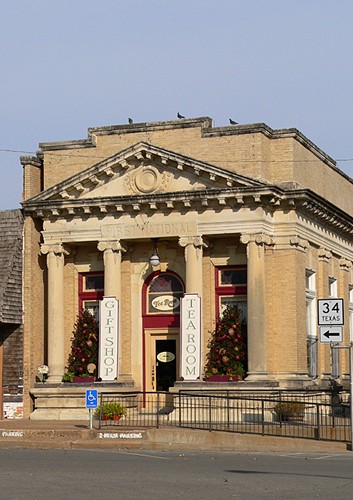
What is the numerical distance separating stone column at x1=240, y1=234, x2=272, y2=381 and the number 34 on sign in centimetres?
879

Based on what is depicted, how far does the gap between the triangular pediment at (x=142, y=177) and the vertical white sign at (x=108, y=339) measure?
361cm

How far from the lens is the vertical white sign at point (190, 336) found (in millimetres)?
35625

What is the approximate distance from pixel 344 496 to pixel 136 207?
2127cm

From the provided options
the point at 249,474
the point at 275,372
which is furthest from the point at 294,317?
the point at 249,474

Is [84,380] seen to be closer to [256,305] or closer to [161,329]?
[161,329]

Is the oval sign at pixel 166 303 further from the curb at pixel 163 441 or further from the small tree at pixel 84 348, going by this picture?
the curb at pixel 163 441

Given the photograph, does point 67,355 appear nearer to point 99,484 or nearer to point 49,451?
point 49,451

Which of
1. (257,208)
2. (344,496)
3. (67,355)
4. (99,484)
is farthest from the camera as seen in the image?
(67,355)

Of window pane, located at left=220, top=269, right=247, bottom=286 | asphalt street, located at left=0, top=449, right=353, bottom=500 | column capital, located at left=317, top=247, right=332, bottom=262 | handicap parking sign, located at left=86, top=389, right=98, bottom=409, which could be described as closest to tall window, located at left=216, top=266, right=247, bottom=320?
window pane, located at left=220, top=269, right=247, bottom=286

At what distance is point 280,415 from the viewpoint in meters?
28.5

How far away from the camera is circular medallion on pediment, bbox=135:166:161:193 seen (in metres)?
36.5

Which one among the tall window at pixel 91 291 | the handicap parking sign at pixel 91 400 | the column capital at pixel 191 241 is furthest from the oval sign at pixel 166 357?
the handicap parking sign at pixel 91 400

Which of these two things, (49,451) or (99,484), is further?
(49,451)

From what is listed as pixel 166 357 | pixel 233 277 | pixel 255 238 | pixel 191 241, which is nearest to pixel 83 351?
pixel 166 357
